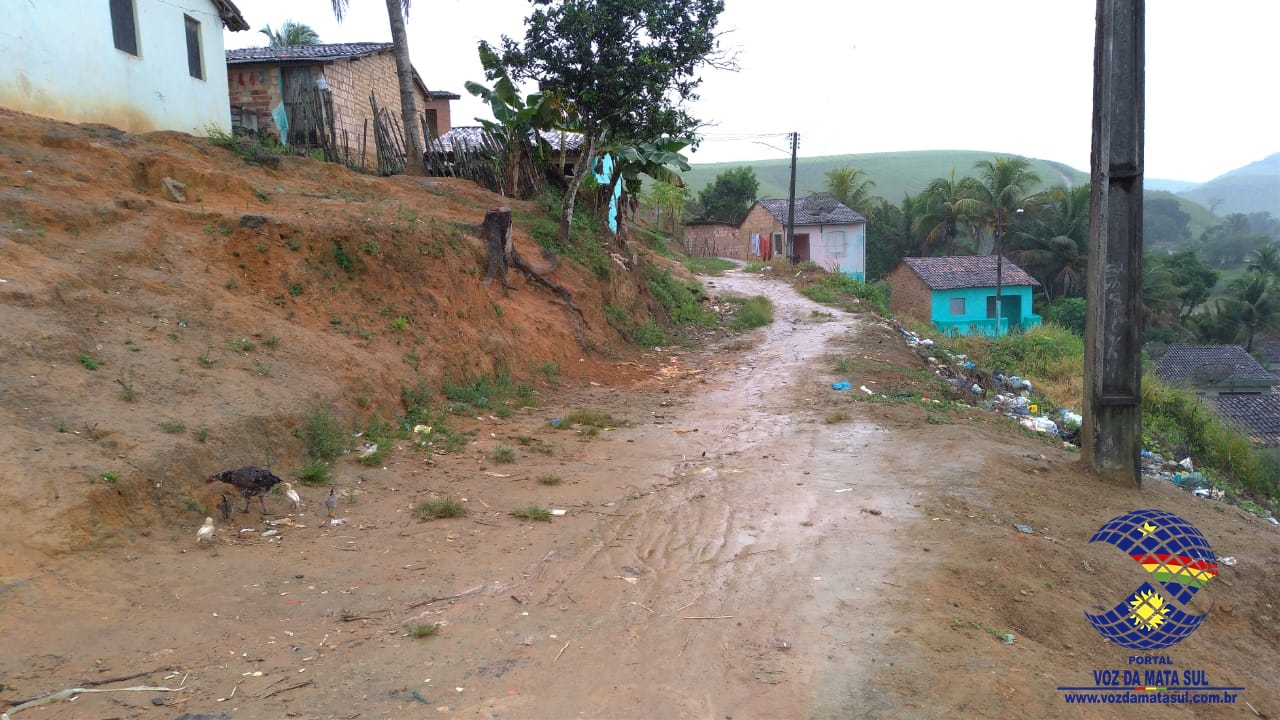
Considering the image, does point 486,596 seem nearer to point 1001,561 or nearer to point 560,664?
point 560,664

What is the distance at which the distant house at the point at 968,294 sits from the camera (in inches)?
1409

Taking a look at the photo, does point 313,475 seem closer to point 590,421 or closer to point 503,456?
point 503,456

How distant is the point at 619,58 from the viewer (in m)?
12.2

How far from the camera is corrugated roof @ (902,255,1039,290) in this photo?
35.7 metres

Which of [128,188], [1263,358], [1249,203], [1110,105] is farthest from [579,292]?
[1249,203]

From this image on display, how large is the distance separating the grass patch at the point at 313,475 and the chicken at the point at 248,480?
64 cm

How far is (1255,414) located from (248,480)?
27.5 meters

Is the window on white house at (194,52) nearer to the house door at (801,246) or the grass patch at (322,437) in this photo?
the grass patch at (322,437)

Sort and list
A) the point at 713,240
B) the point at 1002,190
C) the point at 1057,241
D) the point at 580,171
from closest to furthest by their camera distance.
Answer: the point at 580,171 → the point at 713,240 → the point at 1057,241 → the point at 1002,190

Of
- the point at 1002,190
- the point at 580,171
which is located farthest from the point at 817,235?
the point at 580,171

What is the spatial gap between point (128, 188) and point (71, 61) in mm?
3961

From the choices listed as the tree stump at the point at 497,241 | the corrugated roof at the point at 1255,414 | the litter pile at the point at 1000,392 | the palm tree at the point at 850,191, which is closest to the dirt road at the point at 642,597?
the litter pile at the point at 1000,392

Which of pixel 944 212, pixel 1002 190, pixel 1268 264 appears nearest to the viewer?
pixel 1268 264

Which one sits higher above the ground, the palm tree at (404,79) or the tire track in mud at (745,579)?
the palm tree at (404,79)
